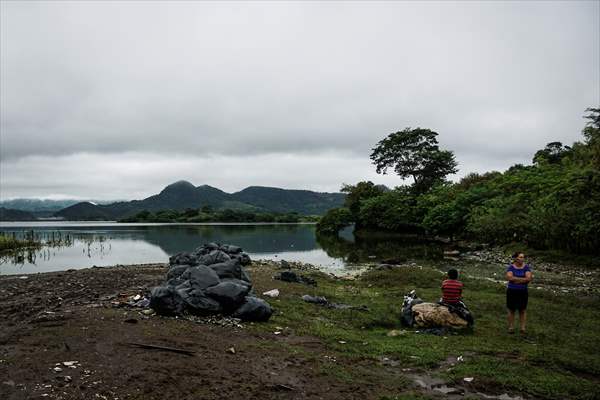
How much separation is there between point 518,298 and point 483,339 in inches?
73.5

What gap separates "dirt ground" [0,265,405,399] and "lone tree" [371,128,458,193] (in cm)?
6756

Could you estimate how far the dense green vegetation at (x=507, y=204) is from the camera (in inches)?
1078

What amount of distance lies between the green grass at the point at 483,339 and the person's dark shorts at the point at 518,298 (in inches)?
35.5

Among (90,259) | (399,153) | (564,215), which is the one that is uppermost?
(399,153)

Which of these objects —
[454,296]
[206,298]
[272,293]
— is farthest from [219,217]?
[454,296]

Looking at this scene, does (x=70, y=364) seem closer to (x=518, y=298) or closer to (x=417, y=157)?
(x=518, y=298)

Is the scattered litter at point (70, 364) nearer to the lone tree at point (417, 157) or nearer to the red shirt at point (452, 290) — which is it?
the red shirt at point (452, 290)

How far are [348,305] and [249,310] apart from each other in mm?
5214

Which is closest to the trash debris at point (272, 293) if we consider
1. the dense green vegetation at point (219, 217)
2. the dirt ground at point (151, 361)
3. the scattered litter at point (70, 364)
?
the dirt ground at point (151, 361)

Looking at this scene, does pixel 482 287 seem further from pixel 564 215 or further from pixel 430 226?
pixel 430 226

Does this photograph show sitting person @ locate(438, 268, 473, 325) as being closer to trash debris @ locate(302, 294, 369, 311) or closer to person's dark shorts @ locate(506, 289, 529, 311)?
person's dark shorts @ locate(506, 289, 529, 311)

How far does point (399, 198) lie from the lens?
242 feet

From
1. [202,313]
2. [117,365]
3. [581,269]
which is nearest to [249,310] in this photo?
[202,313]

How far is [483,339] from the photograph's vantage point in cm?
1193
